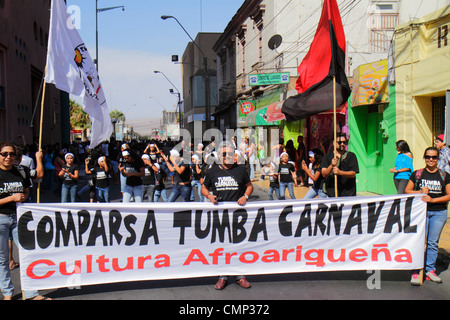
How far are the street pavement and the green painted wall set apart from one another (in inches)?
261

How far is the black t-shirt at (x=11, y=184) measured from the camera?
523 cm

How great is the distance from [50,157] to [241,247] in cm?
1276

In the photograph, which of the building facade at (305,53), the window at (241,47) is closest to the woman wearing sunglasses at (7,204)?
the building facade at (305,53)

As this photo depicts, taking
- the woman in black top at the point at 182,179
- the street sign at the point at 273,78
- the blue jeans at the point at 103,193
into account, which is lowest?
the blue jeans at the point at 103,193

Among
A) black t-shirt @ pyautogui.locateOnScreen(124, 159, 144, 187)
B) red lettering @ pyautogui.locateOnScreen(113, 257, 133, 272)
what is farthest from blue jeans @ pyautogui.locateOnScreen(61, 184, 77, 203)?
red lettering @ pyautogui.locateOnScreen(113, 257, 133, 272)

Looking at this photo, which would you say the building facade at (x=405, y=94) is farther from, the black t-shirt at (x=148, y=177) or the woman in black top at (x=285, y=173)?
the black t-shirt at (x=148, y=177)

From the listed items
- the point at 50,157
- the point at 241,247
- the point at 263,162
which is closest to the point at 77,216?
the point at 241,247

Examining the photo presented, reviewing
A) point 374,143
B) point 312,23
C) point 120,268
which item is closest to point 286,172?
point 374,143

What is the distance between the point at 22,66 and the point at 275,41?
12783 mm

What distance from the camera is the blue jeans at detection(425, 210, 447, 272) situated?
19.1 ft

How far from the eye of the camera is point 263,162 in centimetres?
2088

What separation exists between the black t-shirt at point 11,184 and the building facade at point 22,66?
33.1 ft

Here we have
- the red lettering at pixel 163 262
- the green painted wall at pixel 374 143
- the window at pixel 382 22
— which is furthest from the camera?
the window at pixel 382 22
